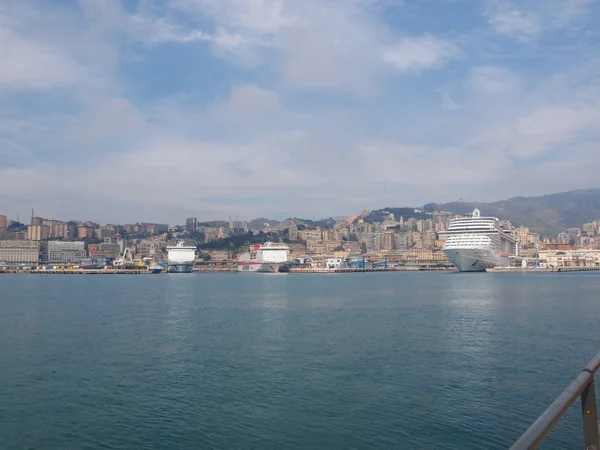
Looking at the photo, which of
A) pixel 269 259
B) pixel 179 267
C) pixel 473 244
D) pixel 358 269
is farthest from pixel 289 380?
pixel 358 269

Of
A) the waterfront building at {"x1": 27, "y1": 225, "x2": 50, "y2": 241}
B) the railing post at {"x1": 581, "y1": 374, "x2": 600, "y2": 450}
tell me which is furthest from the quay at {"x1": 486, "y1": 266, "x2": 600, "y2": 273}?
the waterfront building at {"x1": 27, "y1": 225, "x2": 50, "y2": 241}

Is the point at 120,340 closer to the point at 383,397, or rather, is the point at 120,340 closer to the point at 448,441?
the point at 383,397

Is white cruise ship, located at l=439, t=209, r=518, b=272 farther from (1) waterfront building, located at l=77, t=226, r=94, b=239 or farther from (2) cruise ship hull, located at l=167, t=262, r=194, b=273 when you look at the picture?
(1) waterfront building, located at l=77, t=226, r=94, b=239

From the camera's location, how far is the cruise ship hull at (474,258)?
211 feet

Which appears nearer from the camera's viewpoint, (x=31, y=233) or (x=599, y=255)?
(x=599, y=255)

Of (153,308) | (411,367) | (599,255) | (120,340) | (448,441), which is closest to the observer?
(448,441)

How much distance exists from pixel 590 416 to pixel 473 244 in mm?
64884

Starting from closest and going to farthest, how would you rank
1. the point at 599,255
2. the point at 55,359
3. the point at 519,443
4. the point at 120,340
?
1. the point at 519,443
2. the point at 55,359
3. the point at 120,340
4. the point at 599,255

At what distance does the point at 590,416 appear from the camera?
2029 millimetres

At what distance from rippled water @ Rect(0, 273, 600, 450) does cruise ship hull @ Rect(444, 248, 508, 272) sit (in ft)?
144

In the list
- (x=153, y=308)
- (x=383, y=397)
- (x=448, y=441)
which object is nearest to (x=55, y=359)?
(x=383, y=397)

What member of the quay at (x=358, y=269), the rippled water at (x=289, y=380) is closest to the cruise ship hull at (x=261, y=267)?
the quay at (x=358, y=269)

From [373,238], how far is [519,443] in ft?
507

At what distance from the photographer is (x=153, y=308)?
26422 mm
